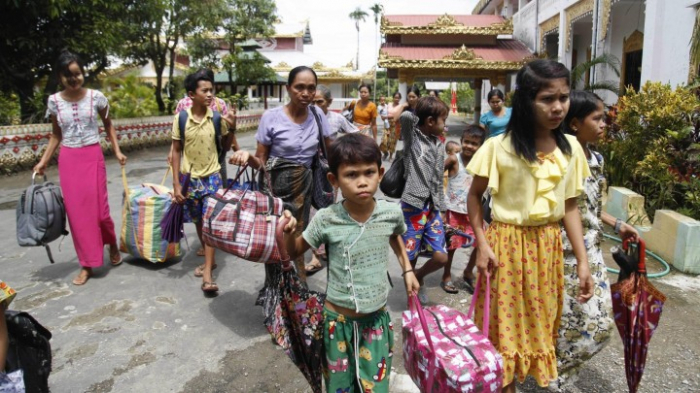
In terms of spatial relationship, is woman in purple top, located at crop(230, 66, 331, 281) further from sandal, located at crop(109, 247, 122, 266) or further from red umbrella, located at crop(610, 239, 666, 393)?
sandal, located at crop(109, 247, 122, 266)

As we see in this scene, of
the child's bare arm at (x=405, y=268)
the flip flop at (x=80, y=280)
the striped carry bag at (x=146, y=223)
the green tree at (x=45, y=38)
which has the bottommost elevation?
the flip flop at (x=80, y=280)

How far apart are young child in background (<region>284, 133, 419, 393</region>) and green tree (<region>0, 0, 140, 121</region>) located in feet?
32.5

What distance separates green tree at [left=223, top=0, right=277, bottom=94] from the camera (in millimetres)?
21516

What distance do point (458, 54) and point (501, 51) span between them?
5.72ft

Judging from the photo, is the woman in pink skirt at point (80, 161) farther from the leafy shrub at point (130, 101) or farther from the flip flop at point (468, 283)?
the leafy shrub at point (130, 101)

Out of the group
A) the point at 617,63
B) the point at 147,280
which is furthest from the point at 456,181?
the point at 617,63

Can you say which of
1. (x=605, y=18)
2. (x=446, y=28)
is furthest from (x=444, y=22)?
(x=605, y=18)

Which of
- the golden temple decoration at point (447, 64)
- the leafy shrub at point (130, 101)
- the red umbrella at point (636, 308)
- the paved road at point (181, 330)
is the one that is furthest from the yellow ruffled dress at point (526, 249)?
the golden temple decoration at point (447, 64)

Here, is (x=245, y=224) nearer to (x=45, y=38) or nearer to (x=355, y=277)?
(x=355, y=277)

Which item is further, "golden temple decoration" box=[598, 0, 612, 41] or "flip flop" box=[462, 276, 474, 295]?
"golden temple decoration" box=[598, 0, 612, 41]

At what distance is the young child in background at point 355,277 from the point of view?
207cm

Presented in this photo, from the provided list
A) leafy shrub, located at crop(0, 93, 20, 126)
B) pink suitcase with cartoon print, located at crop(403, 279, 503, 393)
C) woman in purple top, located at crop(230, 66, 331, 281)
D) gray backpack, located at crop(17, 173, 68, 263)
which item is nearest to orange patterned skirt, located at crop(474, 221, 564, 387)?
pink suitcase with cartoon print, located at crop(403, 279, 503, 393)

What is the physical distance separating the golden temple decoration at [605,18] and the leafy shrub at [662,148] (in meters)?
5.19

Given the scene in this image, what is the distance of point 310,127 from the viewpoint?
3.40 metres
